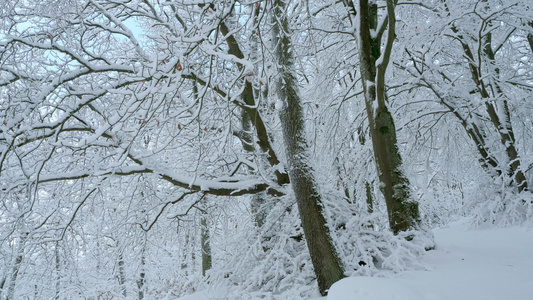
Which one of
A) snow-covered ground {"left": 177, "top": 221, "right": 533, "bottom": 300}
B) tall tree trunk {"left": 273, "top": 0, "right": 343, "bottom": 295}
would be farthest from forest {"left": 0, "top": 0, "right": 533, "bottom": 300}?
snow-covered ground {"left": 177, "top": 221, "right": 533, "bottom": 300}

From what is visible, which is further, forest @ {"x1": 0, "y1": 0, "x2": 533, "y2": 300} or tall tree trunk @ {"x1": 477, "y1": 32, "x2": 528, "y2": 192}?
tall tree trunk @ {"x1": 477, "y1": 32, "x2": 528, "y2": 192}

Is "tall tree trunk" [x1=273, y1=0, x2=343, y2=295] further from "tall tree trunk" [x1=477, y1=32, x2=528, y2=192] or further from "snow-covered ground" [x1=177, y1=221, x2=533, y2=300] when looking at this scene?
"tall tree trunk" [x1=477, y1=32, x2=528, y2=192]

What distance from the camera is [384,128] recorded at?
4430 millimetres

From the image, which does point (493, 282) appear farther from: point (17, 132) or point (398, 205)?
point (17, 132)

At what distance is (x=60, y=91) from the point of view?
4852 mm

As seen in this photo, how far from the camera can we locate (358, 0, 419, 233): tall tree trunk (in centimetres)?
421

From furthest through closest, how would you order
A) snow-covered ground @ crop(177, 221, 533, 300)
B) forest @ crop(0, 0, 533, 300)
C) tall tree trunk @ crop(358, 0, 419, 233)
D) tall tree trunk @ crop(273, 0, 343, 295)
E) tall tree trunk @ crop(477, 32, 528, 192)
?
tall tree trunk @ crop(477, 32, 528, 192) → tall tree trunk @ crop(358, 0, 419, 233) → tall tree trunk @ crop(273, 0, 343, 295) → forest @ crop(0, 0, 533, 300) → snow-covered ground @ crop(177, 221, 533, 300)

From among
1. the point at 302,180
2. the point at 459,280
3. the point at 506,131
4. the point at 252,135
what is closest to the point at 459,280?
the point at 459,280

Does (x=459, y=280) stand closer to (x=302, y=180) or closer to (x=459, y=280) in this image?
(x=459, y=280)

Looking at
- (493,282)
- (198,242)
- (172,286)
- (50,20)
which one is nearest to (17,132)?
(50,20)

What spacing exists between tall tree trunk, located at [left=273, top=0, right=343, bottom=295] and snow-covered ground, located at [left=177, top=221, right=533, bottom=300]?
1.20ft

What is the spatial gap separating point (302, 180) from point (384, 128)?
57.0 inches

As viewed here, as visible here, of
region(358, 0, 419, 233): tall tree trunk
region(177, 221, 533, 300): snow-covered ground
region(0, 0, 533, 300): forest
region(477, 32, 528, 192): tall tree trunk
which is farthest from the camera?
region(477, 32, 528, 192): tall tree trunk

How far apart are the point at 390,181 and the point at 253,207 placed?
267cm
